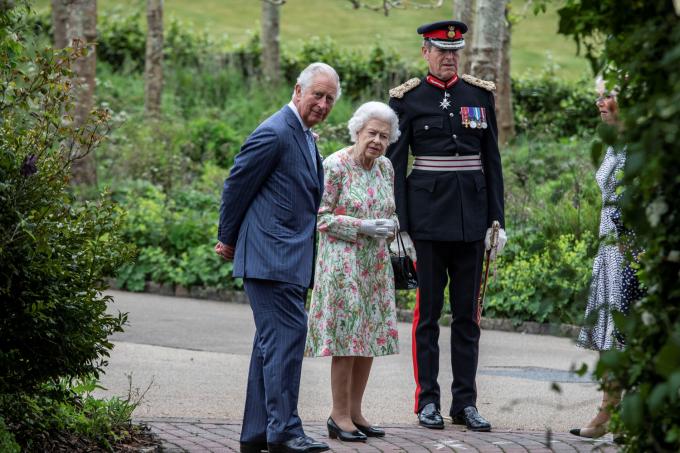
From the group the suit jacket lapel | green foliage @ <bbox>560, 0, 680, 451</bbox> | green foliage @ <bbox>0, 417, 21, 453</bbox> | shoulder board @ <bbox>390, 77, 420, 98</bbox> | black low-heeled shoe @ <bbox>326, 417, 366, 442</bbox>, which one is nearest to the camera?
green foliage @ <bbox>560, 0, 680, 451</bbox>

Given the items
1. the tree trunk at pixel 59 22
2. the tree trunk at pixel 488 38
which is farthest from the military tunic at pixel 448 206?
the tree trunk at pixel 59 22

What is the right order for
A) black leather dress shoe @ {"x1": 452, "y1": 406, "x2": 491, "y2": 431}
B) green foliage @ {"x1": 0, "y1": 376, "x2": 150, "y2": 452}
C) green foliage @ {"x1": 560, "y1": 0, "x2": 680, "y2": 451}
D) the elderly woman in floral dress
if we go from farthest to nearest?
black leather dress shoe @ {"x1": 452, "y1": 406, "x2": 491, "y2": 431} → the elderly woman in floral dress → green foliage @ {"x1": 0, "y1": 376, "x2": 150, "y2": 452} → green foliage @ {"x1": 560, "y1": 0, "x2": 680, "y2": 451}

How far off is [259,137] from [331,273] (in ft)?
3.52

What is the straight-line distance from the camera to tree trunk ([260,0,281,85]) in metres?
25.2

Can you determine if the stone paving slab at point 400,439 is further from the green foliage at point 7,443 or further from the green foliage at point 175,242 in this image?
the green foliage at point 175,242

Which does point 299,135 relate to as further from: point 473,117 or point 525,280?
point 525,280

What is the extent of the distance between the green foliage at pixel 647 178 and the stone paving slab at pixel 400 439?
117 inches

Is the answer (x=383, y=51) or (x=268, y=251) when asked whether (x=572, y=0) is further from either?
(x=383, y=51)

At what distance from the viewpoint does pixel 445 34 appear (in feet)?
24.1

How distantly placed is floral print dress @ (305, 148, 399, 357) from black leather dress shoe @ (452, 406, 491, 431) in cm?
60

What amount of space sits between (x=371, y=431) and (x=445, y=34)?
93.2 inches

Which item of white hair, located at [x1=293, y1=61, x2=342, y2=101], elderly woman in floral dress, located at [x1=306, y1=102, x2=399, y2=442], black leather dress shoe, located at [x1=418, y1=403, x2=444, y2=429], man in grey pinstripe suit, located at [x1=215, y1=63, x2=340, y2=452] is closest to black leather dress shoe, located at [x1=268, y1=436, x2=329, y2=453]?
man in grey pinstripe suit, located at [x1=215, y1=63, x2=340, y2=452]

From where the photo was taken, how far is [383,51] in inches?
1048

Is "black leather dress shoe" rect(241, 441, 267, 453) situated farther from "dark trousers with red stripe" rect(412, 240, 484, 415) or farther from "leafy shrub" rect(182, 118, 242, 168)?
"leafy shrub" rect(182, 118, 242, 168)
